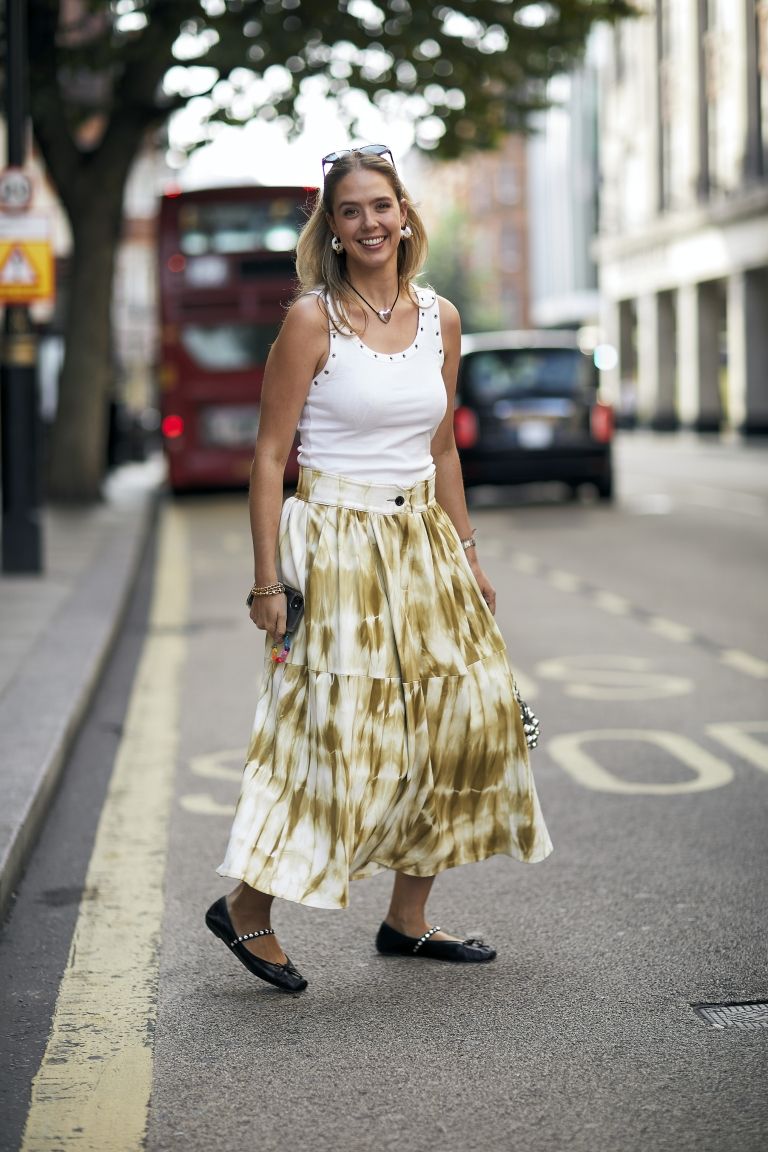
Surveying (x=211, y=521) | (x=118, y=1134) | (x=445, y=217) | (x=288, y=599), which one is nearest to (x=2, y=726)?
(x=288, y=599)

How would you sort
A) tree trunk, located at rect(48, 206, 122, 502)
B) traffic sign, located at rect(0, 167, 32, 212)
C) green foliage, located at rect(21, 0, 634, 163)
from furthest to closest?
1. tree trunk, located at rect(48, 206, 122, 502)
2. green foliage, located at rect(21, 0, 634, 163)
3. traffic sign, located at rect(0, 167, 32, 212)

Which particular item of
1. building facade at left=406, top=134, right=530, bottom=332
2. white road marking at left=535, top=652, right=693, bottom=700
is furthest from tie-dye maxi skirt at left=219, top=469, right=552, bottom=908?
building facade at left=406, top=134, right=530, bottom=332

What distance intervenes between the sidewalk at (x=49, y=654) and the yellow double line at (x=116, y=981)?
236mm

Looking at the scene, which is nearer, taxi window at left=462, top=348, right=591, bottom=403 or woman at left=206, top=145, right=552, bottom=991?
woman at left=206, top=145, right=552, bottom=991

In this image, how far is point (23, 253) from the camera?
1252 cm

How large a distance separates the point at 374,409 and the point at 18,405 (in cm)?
955

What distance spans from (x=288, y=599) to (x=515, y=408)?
1644 centimetres

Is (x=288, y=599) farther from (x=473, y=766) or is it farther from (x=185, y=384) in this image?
(x=185, y=384)

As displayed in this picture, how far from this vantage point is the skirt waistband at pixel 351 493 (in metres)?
4.09

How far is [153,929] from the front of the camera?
462cm

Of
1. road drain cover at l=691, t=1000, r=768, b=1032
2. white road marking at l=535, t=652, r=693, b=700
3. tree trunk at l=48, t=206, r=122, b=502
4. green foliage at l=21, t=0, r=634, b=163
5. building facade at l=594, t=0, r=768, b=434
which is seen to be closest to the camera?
road drain cover at l=691, t=1000, r=768, b=1032

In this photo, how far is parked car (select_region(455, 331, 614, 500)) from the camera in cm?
2017

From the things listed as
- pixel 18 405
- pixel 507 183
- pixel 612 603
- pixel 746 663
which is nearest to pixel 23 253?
pixel 18 405

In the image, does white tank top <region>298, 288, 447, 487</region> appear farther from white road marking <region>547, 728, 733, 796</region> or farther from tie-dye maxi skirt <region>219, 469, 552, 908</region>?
white road marking <region>547, 728, 733, 796</region>
